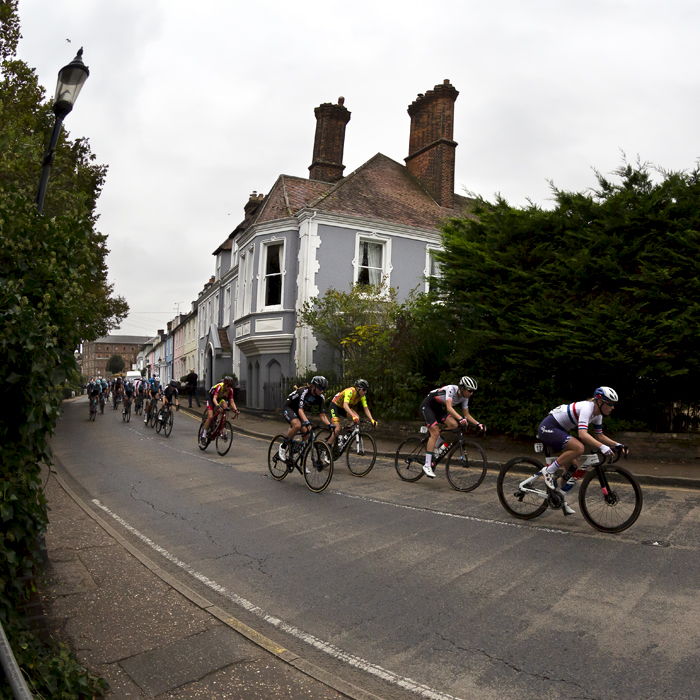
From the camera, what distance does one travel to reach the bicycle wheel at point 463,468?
9.73 meters

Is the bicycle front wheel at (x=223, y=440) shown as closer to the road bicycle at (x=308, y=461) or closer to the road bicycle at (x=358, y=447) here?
the road bicycle at (x=308, y=461)

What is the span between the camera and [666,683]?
140 inches

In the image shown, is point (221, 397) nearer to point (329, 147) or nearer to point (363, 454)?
point (363, 454)

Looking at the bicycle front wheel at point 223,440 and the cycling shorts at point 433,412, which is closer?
the cycling shorts at point 433,412

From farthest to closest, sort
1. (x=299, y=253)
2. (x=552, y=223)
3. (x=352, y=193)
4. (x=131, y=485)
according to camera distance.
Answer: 1. (x=352, y=193)
2. (x=299, y=253)
3. (x=552, y=223)
4. (x=131, y=485)

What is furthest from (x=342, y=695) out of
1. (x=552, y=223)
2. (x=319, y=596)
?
(x=552, y=223)

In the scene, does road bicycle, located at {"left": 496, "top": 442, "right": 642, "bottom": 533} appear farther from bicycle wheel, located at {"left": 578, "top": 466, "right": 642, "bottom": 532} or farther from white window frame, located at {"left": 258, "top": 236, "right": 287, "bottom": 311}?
white window frame, located at {"left": 258, "top": 236, "right": 287, "bottom": 311}

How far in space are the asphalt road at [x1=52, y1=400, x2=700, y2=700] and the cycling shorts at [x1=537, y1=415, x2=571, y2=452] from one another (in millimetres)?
985

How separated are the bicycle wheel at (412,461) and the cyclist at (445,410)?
25 centimetres

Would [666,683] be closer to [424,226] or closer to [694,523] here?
[694,523]

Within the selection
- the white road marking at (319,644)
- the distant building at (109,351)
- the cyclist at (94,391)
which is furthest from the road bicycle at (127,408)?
the distant building at (109,351)

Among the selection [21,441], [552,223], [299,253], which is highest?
[299,253]

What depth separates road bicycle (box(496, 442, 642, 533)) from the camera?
6.85 m

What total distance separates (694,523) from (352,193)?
21715 mm
